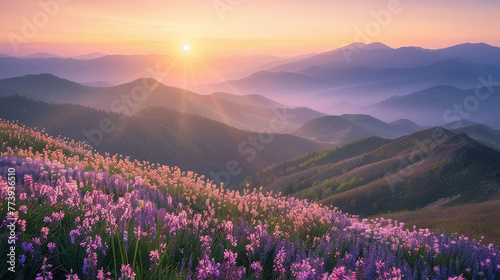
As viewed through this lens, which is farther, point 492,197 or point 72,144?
point 492,197

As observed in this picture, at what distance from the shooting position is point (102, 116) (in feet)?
385

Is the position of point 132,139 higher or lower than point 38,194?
higher

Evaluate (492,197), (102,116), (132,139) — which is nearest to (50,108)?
(102,116)

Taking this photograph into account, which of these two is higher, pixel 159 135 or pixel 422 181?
pixel 159 135

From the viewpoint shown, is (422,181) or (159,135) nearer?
(422,181)

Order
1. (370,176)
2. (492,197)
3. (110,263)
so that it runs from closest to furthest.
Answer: (110,263) → (492,197) → (370,176)

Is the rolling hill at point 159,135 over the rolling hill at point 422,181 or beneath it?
over

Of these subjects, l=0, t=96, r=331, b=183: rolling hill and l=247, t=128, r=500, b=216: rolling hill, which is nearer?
l=247, t=128, r=500, b=216: rolling hill

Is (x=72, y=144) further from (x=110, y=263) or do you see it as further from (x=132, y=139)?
(x=132, y=139)

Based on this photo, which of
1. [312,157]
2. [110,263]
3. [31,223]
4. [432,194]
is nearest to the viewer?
[110,263]

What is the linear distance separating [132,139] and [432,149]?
84.2 metres

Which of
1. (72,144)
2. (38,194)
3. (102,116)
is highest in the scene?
(102,116)

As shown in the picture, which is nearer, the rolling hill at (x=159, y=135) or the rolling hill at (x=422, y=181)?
the rolling hill at (x=422, y=181)

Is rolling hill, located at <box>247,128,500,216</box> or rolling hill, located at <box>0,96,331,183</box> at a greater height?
rolling hill, located at <box>0,96,331,183</box>
